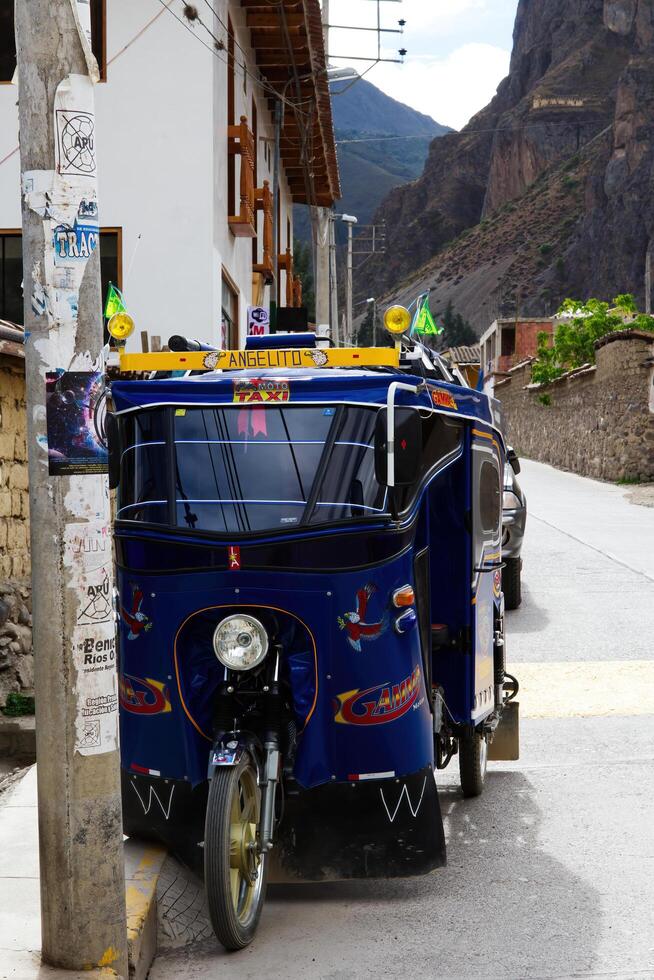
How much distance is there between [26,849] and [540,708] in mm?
4374

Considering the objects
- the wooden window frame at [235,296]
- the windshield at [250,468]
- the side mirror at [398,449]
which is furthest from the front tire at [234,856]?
the wooden window frame at [235,296]

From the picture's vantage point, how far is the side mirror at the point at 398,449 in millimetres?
5105

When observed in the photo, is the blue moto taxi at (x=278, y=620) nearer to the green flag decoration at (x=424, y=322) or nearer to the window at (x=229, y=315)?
the green flag decoration at (x=424, y=322)

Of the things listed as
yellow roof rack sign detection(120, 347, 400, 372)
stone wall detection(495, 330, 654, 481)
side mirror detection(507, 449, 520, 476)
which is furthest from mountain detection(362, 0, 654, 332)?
yellow roof rack sign detection(120, 347, 400, 372)

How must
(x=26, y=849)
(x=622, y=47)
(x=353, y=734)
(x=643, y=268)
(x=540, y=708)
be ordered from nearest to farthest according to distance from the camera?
(x=353, y=734), (x=26, y=849), (x=540, y=708), (x=643, y=268), (x=622, y=47)

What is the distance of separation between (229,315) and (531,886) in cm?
1348

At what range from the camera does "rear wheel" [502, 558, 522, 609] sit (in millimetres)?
12922

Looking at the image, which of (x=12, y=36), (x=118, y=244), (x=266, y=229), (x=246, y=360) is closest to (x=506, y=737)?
(x=246, y=360)

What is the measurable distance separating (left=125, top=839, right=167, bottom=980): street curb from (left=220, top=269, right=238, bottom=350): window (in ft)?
37.5

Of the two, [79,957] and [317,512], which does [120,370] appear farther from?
[79,957]

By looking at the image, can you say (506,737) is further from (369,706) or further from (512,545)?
(512,545)

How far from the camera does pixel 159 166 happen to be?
1546 centimetres

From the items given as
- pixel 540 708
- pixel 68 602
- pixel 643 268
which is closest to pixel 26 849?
pixel 68 602

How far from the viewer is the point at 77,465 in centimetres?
428
